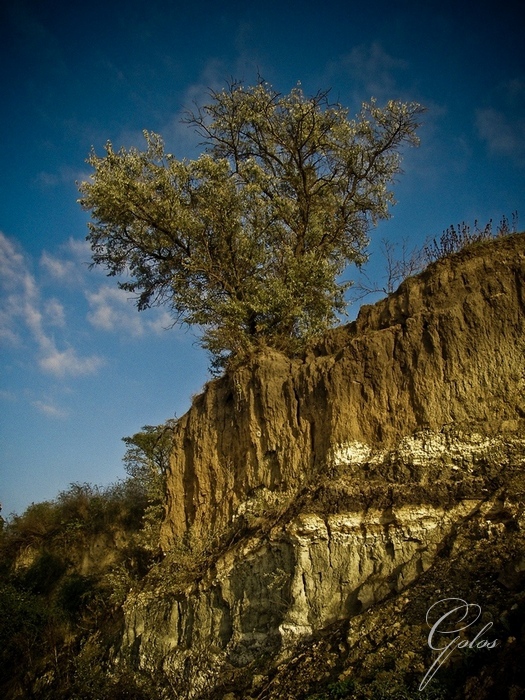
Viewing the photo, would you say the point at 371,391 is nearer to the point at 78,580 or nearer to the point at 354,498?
the point at 354,498

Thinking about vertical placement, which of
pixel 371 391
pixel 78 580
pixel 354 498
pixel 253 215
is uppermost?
pixel 253 215

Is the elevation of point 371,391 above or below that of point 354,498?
above

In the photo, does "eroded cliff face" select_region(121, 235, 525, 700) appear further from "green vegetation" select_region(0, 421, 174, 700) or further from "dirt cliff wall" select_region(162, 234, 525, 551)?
"green vegetation" select_region(0, 421, 174, 700)

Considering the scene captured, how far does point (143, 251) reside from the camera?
759 inches

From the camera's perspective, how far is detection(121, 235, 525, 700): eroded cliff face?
8.69 m

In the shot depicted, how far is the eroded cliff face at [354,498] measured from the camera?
8.69 m

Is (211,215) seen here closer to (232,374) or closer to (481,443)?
(232,374)

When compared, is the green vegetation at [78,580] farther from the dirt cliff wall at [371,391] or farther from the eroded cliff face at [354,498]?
the dirt cliff wall at [371,391]

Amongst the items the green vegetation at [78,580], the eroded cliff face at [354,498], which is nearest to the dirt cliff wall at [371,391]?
the eroded cliff face at [354,498]

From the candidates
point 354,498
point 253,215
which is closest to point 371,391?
point 354,498

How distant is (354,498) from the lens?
1034 cm

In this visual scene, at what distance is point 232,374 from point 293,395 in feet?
7.76

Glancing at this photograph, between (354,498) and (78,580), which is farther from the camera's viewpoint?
(78,580)

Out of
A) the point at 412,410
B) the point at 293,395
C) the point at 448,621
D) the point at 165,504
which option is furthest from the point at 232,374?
the point at 448,621
